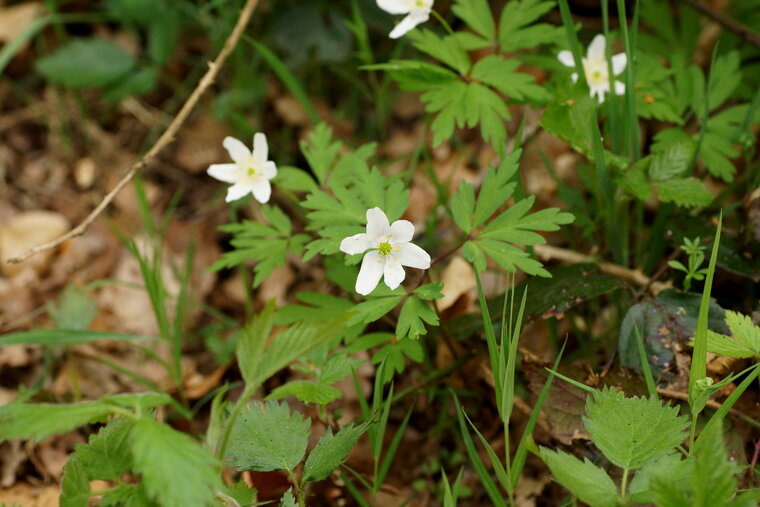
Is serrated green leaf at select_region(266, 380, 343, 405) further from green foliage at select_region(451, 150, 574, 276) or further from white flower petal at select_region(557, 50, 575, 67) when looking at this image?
white flower petal at select_region(557, 50, 575, 67)

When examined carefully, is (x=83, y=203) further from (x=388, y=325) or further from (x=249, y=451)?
(x=249, y=451)

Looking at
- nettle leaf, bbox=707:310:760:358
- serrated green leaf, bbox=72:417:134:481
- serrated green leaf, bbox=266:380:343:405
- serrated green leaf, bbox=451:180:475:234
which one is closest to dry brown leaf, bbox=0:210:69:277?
serrated green leaf, bbox=72:417:134:481

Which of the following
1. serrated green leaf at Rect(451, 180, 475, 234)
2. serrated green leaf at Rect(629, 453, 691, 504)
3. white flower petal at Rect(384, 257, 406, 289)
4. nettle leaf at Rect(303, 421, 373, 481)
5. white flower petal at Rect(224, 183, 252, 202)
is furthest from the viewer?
white flower petal at Rect(224, 183, 252, 202)

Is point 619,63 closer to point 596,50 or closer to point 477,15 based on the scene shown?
point 596,50

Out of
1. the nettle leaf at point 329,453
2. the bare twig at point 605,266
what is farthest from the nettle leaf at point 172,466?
the bare twig at point 605,266

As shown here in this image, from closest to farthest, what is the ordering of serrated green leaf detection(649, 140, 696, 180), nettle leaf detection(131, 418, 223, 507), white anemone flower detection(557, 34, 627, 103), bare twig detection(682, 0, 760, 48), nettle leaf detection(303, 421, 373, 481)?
1. nettle leaf detection(131, 418, 223, 507)
2. nettle leaf detection(303, 421, 373, 481)
3. serrated green leaf detection(649, 140, 696, 180)
4. white anemone flower detection(557, 34, 627, 103)
5. bare twig detection(682, 0, 760, 48)

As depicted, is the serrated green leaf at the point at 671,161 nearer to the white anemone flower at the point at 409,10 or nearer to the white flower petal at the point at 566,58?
the white flower petal at the point at 566,58

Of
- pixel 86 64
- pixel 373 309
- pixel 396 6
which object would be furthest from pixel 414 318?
pixel 86 64

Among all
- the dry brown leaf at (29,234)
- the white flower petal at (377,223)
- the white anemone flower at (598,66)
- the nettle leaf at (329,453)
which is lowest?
the dry brown leaf at (29,234)
